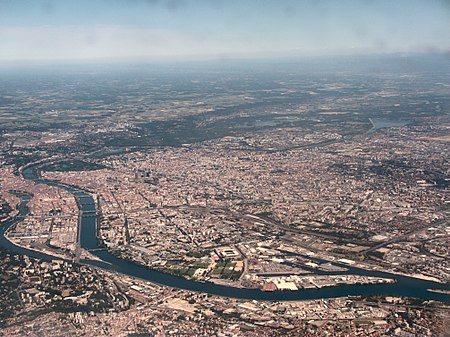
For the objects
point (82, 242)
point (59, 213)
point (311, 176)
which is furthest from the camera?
point (311, 176)

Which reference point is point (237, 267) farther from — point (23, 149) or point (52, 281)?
point (23, 149)

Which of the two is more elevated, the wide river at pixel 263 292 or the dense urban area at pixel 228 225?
the dense urban area at pixel 228 225

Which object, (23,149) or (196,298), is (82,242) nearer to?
(196,298)

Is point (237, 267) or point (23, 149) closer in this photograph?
point (237, 267)

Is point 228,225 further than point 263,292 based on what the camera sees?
Yes

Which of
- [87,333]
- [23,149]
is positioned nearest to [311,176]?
[87,333]

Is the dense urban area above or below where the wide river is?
above

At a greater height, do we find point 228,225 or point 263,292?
point 228,225

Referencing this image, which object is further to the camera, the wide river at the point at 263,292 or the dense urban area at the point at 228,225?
the wide river at the point at 263,292

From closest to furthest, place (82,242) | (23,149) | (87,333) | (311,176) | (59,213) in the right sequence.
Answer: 1. (87,333)
2. (82,242)
3. (59,213)
4. (311,176)
5. (23,149)

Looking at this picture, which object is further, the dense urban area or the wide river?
the wide river

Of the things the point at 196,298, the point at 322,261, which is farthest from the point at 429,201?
the point at 196,298
